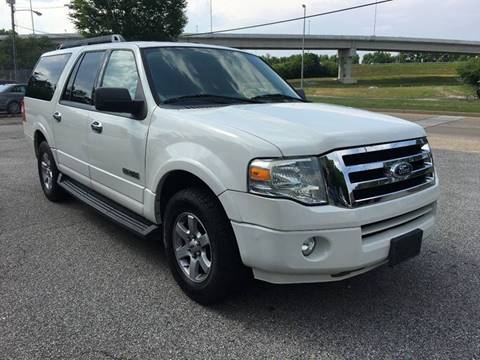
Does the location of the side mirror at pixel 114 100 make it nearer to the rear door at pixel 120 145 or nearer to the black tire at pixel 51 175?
the rear door at pixel 120 145

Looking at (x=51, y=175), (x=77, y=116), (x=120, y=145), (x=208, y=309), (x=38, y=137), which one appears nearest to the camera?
(x=208, y=309)

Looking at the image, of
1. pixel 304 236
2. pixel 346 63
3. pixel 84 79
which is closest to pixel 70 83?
pixel 84 79

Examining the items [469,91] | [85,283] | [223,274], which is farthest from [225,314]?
[469,91]

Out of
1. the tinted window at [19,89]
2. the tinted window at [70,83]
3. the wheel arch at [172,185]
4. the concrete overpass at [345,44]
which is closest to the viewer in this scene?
the wheel arch at [172,185]

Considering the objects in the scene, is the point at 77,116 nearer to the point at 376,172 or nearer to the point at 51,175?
the point at 51,175

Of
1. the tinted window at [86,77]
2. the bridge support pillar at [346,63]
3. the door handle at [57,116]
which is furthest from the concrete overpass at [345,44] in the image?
the tinted window at [86,77]

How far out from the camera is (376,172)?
2.84 metres

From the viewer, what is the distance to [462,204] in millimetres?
5777

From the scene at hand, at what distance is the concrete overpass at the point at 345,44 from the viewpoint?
6400 cm

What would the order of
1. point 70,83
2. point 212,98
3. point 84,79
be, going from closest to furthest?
point 212,98, point 84,79, point 70,83

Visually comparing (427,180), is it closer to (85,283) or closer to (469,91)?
(85,283)

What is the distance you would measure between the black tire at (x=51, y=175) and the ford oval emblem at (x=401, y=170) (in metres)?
4.20

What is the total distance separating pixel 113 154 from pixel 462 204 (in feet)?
14.4

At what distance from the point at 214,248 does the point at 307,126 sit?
0.99 m
